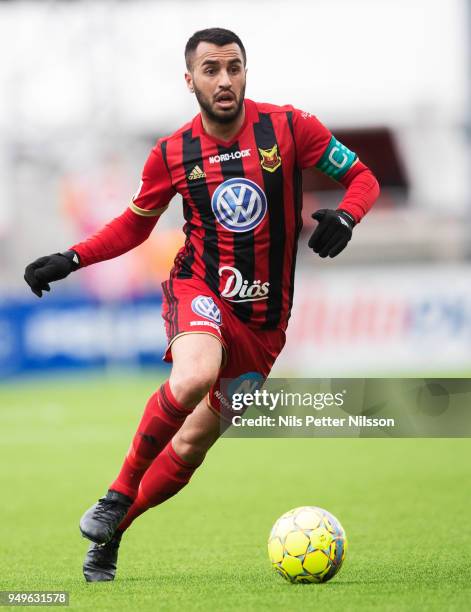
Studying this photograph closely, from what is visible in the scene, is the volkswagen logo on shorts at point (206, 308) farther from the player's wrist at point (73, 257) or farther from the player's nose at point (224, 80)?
the player's nose at point (224, 80)

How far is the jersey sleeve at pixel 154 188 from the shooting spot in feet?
17.2

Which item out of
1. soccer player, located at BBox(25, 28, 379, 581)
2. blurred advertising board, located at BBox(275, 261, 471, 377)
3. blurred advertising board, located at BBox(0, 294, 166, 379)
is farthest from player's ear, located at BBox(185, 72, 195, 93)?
blurred advertising board, located at BBox(0, 294, 166, 379)

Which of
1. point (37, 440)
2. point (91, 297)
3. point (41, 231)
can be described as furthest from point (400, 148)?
point (37, 440)

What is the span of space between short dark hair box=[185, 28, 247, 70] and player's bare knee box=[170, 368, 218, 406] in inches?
53.3

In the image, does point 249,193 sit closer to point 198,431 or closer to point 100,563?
point 198,431

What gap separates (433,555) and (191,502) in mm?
2719

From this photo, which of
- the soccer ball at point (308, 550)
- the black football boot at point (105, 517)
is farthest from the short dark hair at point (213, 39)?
the soccer ball at point (308, 550)

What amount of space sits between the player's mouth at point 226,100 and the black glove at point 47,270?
927mm

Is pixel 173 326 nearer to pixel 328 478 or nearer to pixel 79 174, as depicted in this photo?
pixel 328 478

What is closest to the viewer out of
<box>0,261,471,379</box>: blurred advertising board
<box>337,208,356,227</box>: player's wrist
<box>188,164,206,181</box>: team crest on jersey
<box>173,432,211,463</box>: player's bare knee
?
<box>337,208,356,227</box>: player's wrist

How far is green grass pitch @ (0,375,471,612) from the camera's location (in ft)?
15.1

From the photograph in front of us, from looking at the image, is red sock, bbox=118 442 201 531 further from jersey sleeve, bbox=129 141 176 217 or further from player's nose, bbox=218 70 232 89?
player's nose, bbox=218 70 232 89

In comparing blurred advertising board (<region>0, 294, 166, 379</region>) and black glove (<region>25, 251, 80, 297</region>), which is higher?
black glove (<region>25, 251, 80, 297</region>)

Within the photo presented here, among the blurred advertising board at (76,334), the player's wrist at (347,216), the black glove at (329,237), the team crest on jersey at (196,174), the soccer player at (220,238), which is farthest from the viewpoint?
the blurred advertising board at (76,334)
